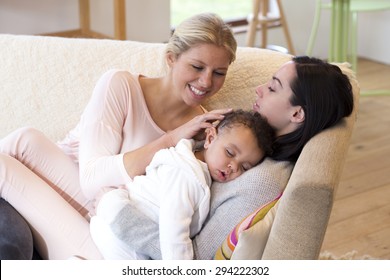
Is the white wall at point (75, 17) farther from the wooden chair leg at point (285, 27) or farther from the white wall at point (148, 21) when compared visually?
the wooden chair leg at point (285, 27)

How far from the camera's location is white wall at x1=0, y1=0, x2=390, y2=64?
12.5 feet

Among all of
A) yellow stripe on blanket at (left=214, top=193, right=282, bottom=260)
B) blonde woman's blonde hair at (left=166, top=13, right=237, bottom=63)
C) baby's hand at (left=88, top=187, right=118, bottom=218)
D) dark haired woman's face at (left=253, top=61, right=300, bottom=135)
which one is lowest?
baby's hand at (left=88, top=187, right=118, bottom=218)

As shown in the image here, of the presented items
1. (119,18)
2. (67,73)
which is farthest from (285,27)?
(67,73)

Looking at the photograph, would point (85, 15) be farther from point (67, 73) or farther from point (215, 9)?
point (67, 73)

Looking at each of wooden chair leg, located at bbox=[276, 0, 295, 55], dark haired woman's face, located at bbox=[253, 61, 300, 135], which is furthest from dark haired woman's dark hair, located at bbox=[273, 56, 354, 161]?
wooden chair leg, located at bbox=[276, 0, 295, 55]

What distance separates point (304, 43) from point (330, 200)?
3.97 metres

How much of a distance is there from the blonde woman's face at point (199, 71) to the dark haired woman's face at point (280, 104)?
18 centimetres

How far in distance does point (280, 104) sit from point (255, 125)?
10 cm

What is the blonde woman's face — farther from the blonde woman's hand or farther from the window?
the window

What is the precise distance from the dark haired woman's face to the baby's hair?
0.03m

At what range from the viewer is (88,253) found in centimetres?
169

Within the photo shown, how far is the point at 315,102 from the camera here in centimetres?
154

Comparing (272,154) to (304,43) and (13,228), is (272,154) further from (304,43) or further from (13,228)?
(304,43)

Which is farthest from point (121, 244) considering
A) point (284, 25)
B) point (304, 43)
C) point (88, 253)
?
point (304, 43)
